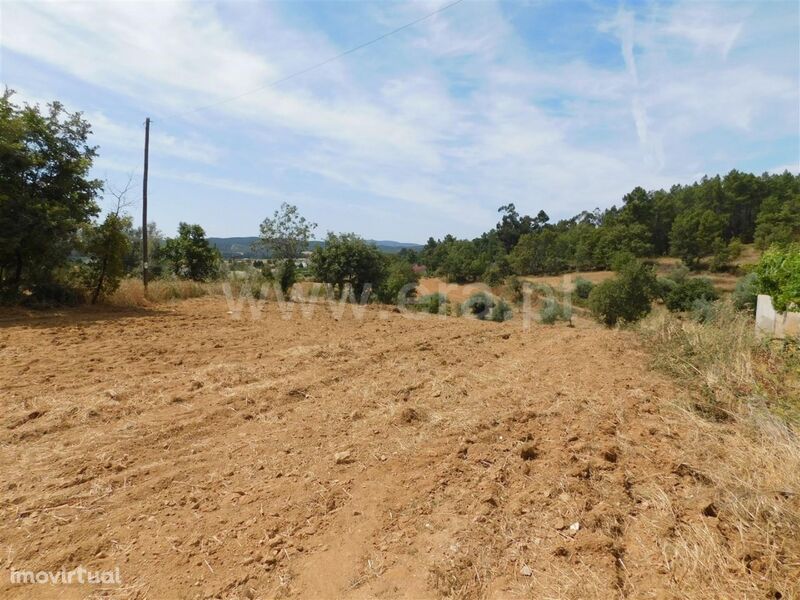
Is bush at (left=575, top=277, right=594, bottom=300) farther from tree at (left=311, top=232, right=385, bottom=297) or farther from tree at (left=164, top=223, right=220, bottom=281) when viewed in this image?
tree at (left=164, top=223, right=220, bottom=281)

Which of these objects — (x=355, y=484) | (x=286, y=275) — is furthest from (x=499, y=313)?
(x=355, y=484)

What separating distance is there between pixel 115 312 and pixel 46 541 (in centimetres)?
787

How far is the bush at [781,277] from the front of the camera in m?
5.32

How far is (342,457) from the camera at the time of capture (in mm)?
2758

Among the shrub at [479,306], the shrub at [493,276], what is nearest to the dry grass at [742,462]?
the shrub at [479,306]

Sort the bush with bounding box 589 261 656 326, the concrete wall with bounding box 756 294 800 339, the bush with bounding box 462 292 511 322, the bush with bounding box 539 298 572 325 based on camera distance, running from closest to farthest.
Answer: the concrete wall with bounding box 756 294 800 339 < the bush with bounding box 539 298 572 325 < the bush with bounding box 462 292 511 322 < the bush with bounding box 589 261 656 326

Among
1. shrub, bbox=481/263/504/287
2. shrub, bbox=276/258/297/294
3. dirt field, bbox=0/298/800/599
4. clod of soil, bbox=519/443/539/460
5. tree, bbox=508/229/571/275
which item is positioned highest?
tree, bbox=508/229/571/275

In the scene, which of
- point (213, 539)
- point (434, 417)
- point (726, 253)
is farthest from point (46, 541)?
point (726, 253)

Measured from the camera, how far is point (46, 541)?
1.95m

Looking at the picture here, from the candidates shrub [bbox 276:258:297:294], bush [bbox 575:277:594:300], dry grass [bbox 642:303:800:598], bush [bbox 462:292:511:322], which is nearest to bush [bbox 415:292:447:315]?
bush [bbox 462:292:511:322]

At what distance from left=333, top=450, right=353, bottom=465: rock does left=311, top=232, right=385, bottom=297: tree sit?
1303cm

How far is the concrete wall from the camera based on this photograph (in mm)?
5422

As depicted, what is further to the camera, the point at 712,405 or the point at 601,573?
the point at 712,405

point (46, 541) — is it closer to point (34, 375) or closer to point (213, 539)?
point (213, 539)
